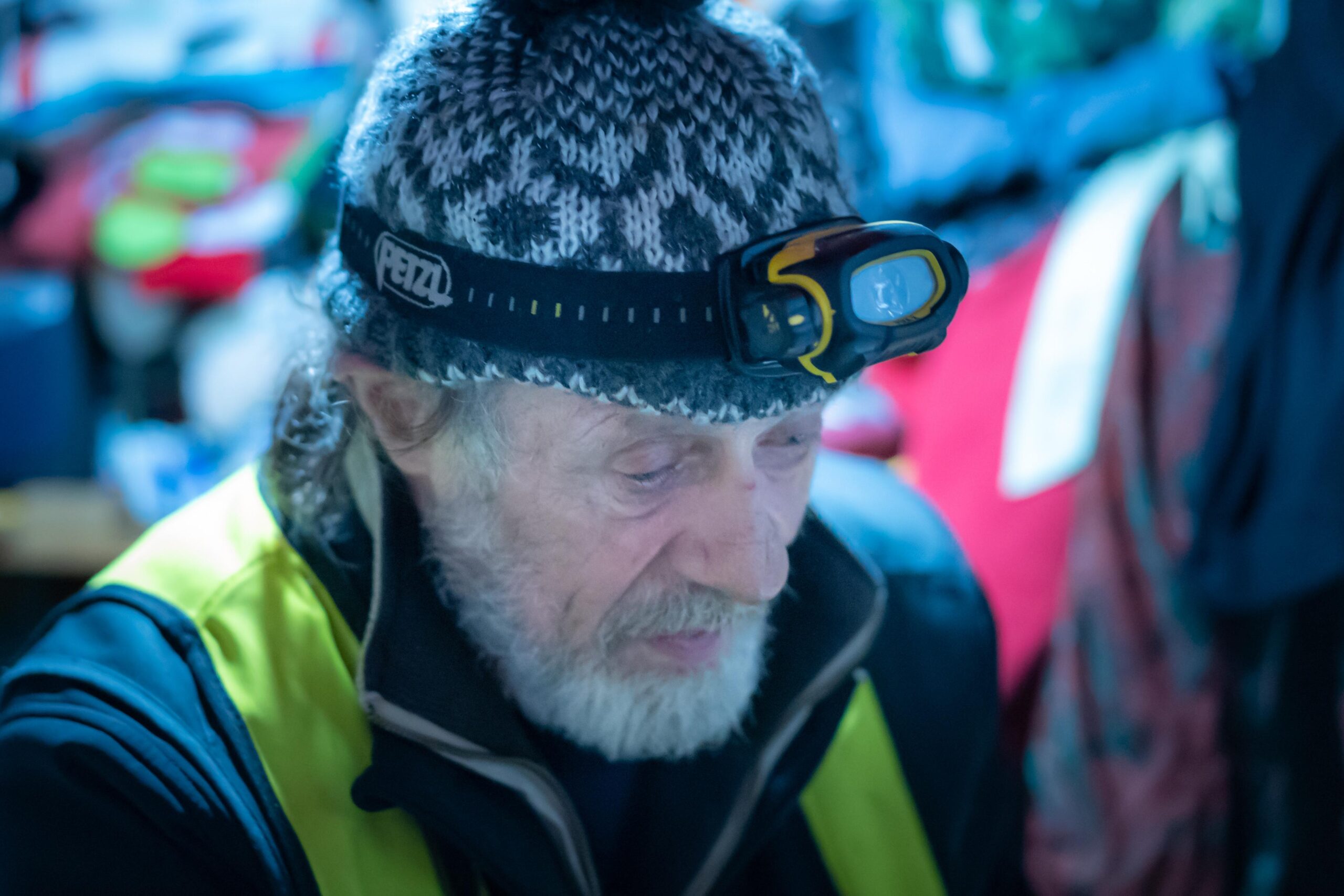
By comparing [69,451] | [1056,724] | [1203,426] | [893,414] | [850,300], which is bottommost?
[69,451]

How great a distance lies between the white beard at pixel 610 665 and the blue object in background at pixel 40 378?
74.8 inches

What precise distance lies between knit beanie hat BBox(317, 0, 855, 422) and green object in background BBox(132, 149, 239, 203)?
1.82m

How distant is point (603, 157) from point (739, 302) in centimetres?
14

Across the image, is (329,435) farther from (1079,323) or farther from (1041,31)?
(1041,31)

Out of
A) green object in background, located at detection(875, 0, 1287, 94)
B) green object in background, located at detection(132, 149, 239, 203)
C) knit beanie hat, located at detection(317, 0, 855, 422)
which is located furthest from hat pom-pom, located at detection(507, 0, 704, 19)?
green object in background, located at detection(132, 149, 239, 203)

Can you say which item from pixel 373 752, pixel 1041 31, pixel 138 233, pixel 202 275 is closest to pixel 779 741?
pixel 373 752

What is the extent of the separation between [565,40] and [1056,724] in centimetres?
110

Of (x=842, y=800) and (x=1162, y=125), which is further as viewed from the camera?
(x=1162, y=125)

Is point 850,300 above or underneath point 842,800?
above

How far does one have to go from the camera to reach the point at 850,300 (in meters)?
0.72

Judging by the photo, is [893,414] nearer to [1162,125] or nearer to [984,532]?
[984,532]

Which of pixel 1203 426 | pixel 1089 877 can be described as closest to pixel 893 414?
pixel 1203 426

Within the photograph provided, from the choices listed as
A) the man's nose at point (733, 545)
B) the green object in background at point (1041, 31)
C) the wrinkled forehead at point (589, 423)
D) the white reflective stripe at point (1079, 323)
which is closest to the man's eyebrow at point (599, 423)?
the wrinkled forehead at point (589, 423)

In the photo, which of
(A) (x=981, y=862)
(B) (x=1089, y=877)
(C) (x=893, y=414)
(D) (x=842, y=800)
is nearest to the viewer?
(D) (x=842, y=800)
